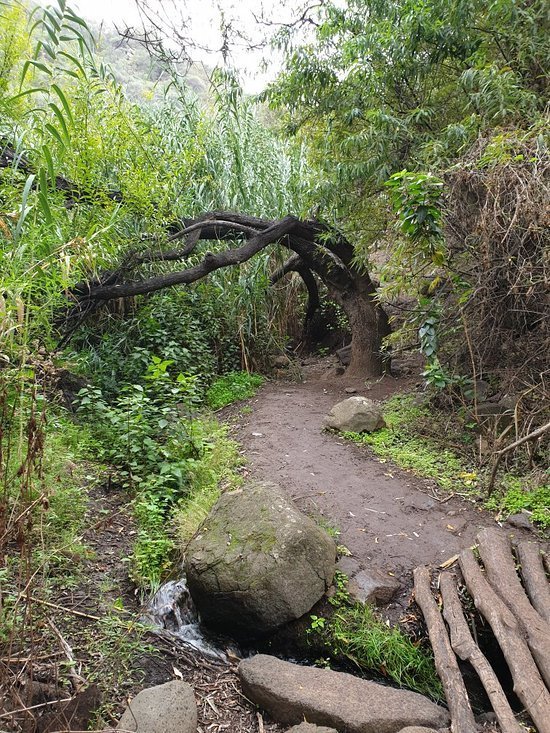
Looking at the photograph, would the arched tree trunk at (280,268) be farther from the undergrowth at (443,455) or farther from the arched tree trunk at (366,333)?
the undergrowth at (443,455)

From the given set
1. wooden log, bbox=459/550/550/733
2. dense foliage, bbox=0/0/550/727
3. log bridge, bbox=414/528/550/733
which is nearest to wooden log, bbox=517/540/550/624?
log bridge, bbox=414/528/550/733

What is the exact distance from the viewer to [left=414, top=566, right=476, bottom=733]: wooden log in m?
2.47

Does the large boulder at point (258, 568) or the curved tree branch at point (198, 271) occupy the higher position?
the curved tree branch at point (198, 271)

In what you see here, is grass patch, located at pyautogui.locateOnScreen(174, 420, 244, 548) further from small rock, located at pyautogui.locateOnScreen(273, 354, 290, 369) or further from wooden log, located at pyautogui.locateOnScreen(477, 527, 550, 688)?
small rock, located at pyautogui.locateOnScreen(273, 354, 290, 369)

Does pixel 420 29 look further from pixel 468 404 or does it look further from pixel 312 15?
pixel 468 404

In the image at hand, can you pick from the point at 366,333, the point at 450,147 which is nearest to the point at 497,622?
the point at 450,147

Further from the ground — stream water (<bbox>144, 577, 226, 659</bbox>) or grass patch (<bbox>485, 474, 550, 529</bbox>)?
grass patch (<bbox>485, 474, 550, 529</bbox>)

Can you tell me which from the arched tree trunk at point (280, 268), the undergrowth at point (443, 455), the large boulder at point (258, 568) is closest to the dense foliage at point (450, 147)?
the undergrowth at point (443, 455)

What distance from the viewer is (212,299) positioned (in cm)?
836

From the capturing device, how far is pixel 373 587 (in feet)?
11.4

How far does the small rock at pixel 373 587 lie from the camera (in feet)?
11.2

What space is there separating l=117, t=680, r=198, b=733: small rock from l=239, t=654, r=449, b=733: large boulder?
1.46 ft

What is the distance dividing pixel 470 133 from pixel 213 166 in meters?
4.32

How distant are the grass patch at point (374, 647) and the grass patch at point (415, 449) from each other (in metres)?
1.74
